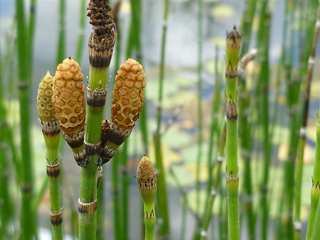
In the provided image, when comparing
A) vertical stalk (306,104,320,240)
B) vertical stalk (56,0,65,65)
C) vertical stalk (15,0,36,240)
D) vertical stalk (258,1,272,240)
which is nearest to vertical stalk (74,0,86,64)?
vertical stalk (56,0,65,65)

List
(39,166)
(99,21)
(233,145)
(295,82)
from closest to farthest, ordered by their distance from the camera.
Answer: (99,21)
(233,145)
(295,82)
(39,166)

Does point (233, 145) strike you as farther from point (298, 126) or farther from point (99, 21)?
point (298, 126)

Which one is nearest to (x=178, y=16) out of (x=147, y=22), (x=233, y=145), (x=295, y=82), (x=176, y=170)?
(x=147, y=22)

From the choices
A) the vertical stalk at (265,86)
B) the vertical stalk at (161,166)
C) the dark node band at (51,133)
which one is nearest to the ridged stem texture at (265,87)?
the vertical stalk at (265,86)

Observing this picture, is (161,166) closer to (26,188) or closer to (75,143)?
(26,188)

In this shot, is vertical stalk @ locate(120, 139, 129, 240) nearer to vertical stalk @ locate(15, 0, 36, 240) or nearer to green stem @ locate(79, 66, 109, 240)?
Answer: vertical stalk @ locate(15, 0, 36, 240)

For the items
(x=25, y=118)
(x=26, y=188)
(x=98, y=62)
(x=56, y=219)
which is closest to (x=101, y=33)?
(x=98, y=62)
